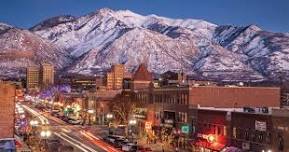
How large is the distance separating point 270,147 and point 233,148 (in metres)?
8.45

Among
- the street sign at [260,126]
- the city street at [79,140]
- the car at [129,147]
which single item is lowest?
the city street at [79,140]

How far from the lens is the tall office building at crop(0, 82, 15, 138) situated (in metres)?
48.2

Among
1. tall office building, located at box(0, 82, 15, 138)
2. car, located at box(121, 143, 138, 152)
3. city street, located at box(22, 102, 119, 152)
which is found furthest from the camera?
city street, located at box(22, 102, 119, 152)

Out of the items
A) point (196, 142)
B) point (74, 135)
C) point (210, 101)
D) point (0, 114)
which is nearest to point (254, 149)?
point (196, 142)

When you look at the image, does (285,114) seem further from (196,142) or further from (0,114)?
(0,114)

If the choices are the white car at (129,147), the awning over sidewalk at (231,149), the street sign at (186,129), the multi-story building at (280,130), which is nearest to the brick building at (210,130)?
the street sign at (186,129)

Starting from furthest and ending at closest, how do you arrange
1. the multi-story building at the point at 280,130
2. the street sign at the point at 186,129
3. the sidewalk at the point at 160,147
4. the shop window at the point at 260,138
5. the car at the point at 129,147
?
the street sign at the point at 186,129 → the sidewalk at the point at 160,147 → the car at the point at 129,147 → the shop window at the point at 260,138 → the multi-story building at the point at 280,130

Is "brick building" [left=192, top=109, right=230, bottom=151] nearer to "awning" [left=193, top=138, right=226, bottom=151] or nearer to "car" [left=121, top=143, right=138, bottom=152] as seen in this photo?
"awning" [left=193, top=138, right=226, bottom=151]

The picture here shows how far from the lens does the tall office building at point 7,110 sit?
158ft

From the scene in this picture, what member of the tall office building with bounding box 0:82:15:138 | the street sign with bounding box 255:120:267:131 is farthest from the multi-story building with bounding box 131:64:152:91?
the tall office building with bounding box 0:82:15:138

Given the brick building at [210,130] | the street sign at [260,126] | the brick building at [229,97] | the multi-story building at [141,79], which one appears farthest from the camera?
the multi-story building at [141,79]

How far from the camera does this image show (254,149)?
235 feet

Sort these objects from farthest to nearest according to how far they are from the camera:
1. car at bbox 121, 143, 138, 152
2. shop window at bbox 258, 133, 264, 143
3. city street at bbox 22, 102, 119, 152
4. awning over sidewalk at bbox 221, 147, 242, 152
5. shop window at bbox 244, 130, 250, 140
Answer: city street at bbox 22, 102, 119, 152, car at bbox 121, 143, 138, 152, awning over sidewalk at bbox 221, 147, 242, 152, shop window at bbox 244, 130, 250, 140, shop window at bbox 258, 133, 264, 143

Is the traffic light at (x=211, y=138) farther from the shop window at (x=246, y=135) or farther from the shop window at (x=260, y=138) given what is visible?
the shop window at (x=260, y=138)
